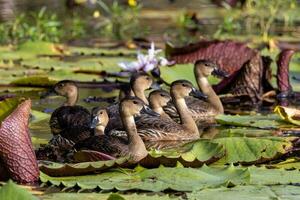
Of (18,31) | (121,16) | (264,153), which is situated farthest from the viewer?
(121,16)

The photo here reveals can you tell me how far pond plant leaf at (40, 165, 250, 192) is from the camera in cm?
578

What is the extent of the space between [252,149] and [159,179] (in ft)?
3.64

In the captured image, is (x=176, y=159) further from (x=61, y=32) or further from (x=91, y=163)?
(x=61, y=32)

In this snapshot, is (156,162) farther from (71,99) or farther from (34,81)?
(34,81)

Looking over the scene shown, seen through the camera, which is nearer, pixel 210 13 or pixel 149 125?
pixel 149 125

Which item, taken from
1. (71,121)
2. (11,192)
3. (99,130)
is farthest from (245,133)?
(11,192)

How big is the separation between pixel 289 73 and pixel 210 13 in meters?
8.00

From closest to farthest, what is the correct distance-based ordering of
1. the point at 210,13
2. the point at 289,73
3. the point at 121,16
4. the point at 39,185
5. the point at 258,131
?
the point at 39,185 < the point at 258,131 < the point at 289,73 < the point at 121,16 < the point at 210,13

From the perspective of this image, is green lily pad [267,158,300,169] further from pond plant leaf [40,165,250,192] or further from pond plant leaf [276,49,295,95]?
pond plant leaf [276,49,295,95]

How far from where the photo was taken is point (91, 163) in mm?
6098

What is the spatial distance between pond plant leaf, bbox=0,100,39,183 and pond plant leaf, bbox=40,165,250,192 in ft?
0.29

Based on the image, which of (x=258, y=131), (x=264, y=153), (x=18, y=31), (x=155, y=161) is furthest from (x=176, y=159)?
(x=18, y=31)

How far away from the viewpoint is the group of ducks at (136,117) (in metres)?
6.88

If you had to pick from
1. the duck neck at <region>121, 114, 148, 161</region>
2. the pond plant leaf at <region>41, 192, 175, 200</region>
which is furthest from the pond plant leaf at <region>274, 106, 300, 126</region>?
the pond plant leaf at <region>41, 192, 175, 200</region>
